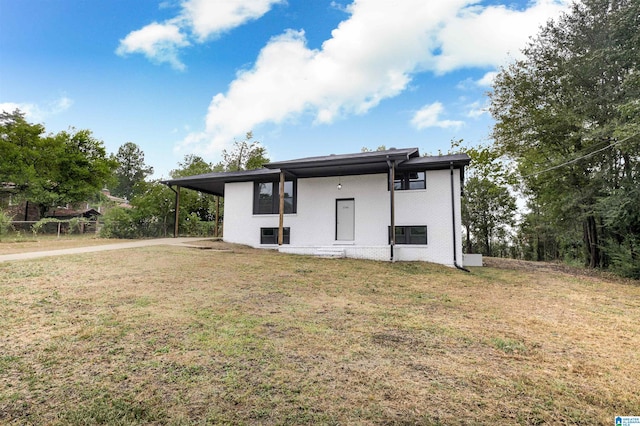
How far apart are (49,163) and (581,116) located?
34.1 metres

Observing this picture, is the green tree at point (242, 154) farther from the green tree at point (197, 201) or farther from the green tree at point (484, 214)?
the green tree at point (484, 214)

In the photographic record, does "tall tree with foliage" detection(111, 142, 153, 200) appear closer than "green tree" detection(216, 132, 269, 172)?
No

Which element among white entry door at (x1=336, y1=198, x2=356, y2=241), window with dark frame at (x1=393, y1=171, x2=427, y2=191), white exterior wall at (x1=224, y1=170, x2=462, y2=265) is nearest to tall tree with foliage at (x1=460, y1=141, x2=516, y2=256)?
window with dark frame at (x1=393, y1=171, x2=427, y2=191)

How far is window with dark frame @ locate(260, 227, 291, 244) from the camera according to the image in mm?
14203

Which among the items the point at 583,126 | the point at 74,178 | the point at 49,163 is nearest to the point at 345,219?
the point at 583,126

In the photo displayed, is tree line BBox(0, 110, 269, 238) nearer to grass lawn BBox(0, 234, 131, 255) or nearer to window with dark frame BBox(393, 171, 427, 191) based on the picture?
grass lawn BBox(0, 234, 131, 255)

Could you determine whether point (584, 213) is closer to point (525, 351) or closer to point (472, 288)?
point (472, 288)

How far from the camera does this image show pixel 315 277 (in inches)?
312

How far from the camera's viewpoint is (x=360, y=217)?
13062mm

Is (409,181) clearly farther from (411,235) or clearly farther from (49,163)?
(49,163)

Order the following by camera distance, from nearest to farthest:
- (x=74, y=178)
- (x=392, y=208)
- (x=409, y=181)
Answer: (x=392, y=208), (x=409, y=181), (x=74, y=178)

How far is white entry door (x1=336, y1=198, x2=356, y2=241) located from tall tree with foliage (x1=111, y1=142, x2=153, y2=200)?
43.3 metres

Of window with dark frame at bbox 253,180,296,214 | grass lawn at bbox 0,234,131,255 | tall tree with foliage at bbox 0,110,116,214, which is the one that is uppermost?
tall tree with foliage at bbox 0,110,116,214

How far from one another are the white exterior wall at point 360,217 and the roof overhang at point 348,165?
35cm
